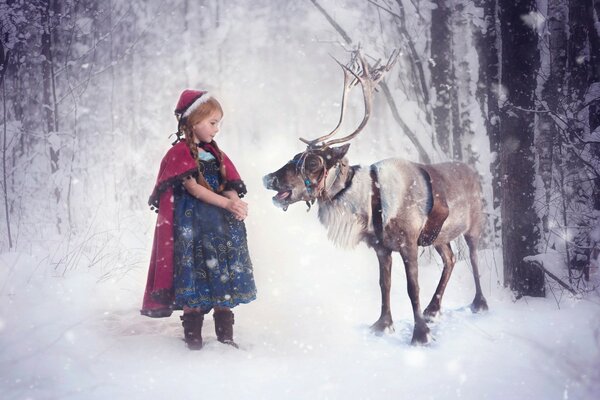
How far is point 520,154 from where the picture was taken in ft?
7.79

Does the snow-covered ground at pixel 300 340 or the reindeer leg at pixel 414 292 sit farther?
the reindeer leg at pixel 414 292

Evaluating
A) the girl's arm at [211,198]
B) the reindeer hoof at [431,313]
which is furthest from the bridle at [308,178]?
the reindeer hoof at [431,313]

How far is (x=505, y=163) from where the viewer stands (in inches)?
95.3

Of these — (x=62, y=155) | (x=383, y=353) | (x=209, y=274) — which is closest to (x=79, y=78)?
(x=62, y=155)

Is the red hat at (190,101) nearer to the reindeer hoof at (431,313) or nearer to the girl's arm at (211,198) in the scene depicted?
the girl's arm at (211,198)

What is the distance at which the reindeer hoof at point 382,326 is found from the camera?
1987mm

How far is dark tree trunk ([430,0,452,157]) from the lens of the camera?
2.99m

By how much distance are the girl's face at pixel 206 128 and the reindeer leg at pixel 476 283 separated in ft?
4.36

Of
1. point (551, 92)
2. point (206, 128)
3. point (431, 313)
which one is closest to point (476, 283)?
point (431, 313)

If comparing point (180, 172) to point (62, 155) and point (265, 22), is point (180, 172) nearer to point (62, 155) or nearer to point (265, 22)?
point (265, 22)

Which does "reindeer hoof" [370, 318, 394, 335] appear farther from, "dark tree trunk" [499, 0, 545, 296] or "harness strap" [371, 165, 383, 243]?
"dark tree trunk" [499, 0, 545, 296]

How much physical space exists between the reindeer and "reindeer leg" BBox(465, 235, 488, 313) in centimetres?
20

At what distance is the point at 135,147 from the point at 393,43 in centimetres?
327

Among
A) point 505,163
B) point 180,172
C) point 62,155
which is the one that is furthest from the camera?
point 62,155
